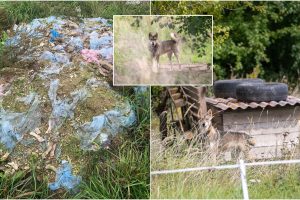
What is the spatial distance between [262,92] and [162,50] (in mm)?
1428

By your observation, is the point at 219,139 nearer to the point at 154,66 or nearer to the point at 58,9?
the point at 154,66

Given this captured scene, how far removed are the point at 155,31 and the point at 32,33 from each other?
108 centimetres

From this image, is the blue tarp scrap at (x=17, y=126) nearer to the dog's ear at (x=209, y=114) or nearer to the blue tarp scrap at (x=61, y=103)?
the blue tarp scrap at (x=61, y=103)

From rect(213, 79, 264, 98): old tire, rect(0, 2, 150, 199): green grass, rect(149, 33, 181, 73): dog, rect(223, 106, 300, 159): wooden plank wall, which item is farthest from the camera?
rect(213, 79, 264, 98): old tire

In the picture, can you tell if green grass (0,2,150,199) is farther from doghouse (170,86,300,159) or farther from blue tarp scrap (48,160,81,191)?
doghouse (170,86,300,159)

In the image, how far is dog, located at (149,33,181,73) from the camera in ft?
18.9

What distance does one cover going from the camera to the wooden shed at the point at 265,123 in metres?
6.38

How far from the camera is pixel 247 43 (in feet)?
42.0

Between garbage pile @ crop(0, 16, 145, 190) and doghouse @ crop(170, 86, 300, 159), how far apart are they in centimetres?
87

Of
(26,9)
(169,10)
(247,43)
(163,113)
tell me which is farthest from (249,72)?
(26,9)

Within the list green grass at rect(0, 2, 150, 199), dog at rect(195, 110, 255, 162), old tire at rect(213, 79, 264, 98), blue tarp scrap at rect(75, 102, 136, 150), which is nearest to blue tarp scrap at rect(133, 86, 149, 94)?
green grass at rect(0, 2, 150, 199)

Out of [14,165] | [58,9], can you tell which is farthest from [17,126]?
[58,9]

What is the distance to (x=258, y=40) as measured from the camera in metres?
12.5

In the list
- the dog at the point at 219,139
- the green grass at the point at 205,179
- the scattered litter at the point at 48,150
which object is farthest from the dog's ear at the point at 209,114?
the scattered litter at the point at 48,150
